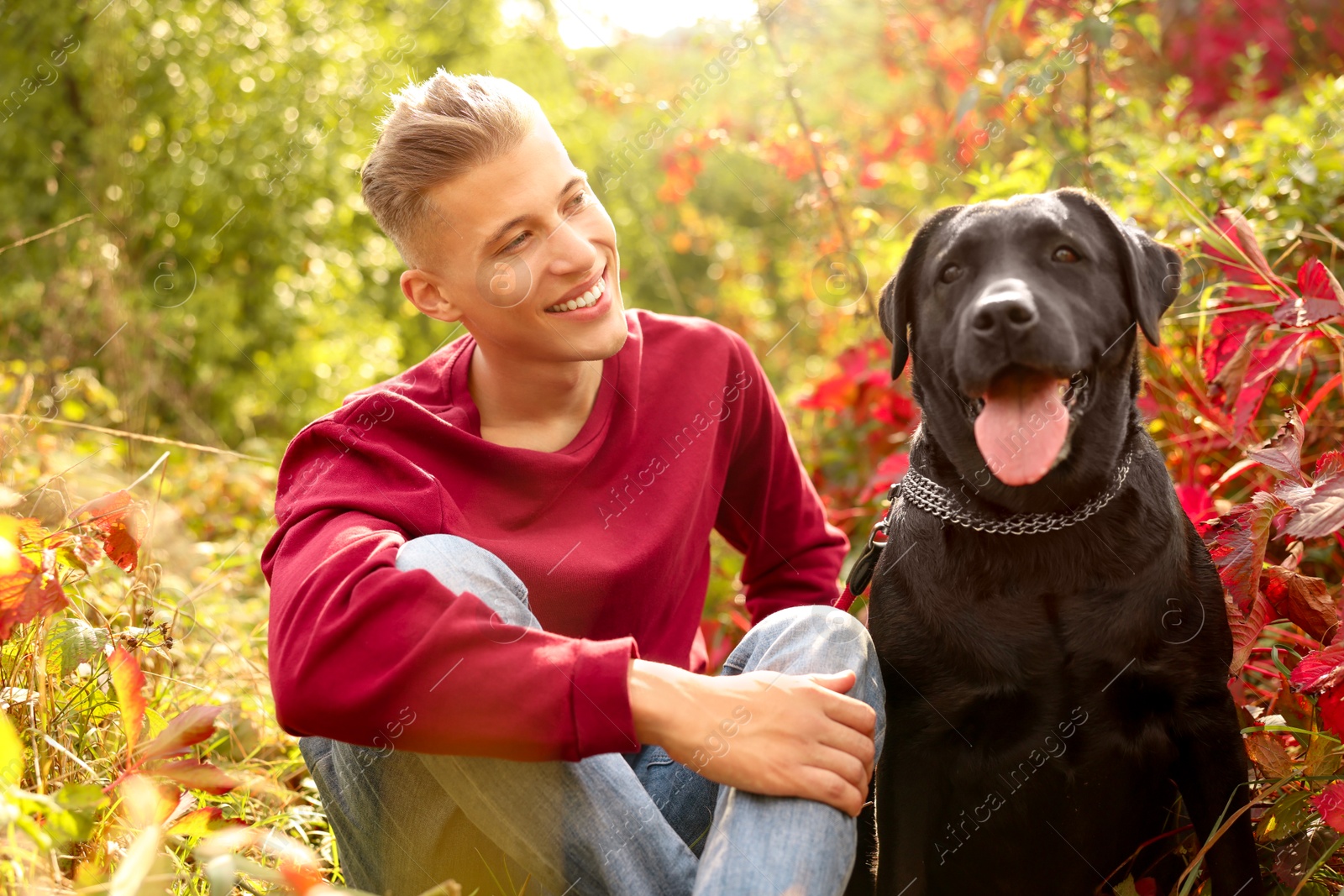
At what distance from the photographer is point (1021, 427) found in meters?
1.72

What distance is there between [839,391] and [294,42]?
339 cm

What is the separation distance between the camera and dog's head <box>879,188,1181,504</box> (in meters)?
1.67

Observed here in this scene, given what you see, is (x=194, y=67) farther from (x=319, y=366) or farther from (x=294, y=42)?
(x=319, y=366)

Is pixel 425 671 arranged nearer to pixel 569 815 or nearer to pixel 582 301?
pixel 569 815

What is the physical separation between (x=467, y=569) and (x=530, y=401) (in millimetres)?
613

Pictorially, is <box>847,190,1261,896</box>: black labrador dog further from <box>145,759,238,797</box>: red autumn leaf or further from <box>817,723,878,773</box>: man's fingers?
<box>145,759,238,797</box>: red autumn leaf

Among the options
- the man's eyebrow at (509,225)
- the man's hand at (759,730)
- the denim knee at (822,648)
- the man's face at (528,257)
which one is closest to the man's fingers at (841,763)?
the man's hand at (759,730)

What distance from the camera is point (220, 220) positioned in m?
4.80

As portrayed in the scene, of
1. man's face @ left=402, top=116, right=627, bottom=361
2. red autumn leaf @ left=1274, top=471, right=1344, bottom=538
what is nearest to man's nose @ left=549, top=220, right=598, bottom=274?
man's face @ left=402, top=116, right=627, bottom=361

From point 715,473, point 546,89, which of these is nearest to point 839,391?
point 715,473

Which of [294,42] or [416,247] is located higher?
[294,42]

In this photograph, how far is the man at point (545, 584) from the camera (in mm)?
1493

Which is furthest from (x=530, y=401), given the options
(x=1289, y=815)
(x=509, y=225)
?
(x=1289, y=815)

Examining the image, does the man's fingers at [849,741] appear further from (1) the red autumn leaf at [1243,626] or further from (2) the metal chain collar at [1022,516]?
(1) the red autumn leaf at [1243,626]
